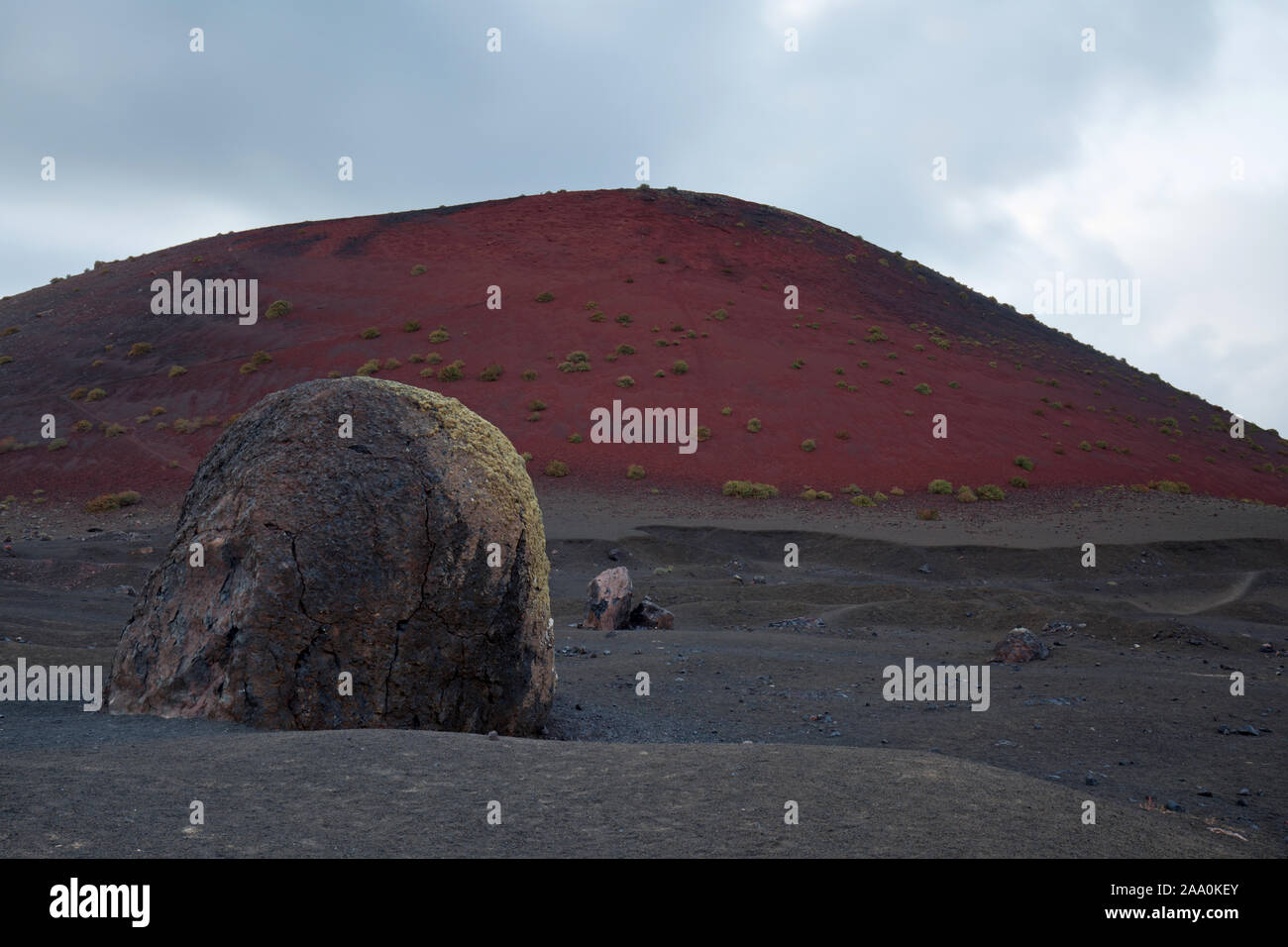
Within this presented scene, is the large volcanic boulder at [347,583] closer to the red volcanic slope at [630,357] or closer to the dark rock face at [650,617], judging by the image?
the dark rock face at [650,617]

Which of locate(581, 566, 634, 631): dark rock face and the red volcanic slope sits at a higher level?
the red volcanic slope

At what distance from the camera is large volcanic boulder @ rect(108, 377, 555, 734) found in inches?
248

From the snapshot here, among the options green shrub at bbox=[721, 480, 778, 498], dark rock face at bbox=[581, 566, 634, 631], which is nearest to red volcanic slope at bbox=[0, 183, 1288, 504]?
green shrub at bbox=[721, 480, 778, 498]

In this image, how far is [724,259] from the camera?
5462cm

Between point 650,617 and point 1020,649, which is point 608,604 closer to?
point 650,617

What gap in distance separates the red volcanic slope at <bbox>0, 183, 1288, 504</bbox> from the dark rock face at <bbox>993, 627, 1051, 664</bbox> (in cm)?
1976

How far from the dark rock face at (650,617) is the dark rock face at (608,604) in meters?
0.12

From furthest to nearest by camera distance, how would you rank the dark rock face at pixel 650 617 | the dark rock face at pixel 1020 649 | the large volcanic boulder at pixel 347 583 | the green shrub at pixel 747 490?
the green shrub at pixel 747 490, the dark rock face at pixel 650 617, the dark rock face at pixel 1020 649, the large volcanic boulder at pixel 347 583

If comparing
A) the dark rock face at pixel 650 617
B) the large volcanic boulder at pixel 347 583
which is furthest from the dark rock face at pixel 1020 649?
the large volcanic boulder at pixel 347 583

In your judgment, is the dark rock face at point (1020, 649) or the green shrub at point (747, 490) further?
the green shrub at point (747, 490)

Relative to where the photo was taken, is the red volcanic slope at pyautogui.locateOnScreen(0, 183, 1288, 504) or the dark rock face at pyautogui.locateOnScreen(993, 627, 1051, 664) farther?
the red volcanic slope at pyautogui.locateOnScreen(0, 183, 1288, 504)

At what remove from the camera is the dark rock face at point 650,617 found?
44.7 feet

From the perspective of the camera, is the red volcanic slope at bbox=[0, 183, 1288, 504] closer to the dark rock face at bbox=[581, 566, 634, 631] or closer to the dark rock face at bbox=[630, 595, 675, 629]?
the dark rock face at bbox=[581, 566, 634, 631]
